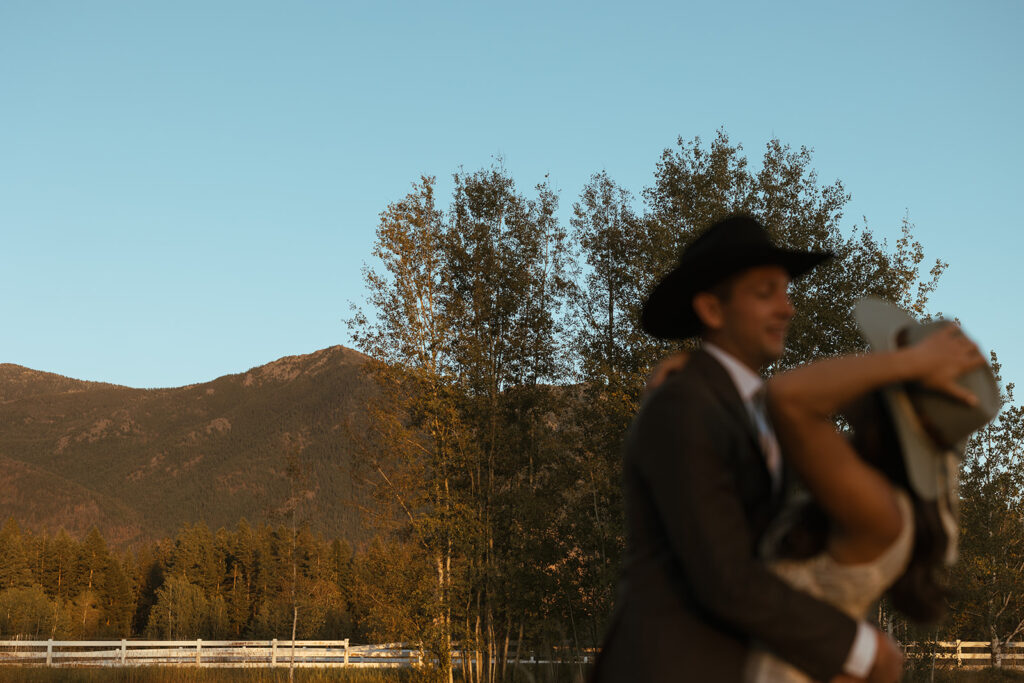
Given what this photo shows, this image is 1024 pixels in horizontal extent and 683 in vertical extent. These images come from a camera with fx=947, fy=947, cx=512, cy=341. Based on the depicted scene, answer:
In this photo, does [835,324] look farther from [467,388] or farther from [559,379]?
[467,388]

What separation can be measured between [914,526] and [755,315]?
1.73ft

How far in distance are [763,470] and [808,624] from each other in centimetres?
29

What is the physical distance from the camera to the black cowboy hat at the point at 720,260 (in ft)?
6.15

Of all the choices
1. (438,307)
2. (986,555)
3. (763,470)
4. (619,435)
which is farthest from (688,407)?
(986,555)

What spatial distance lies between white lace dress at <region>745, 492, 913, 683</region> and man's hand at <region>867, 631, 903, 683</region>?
0.06m

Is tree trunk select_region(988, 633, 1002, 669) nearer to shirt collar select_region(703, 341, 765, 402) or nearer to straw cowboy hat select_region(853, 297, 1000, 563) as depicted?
shirt collar select_region(703, 341, 765, 402)

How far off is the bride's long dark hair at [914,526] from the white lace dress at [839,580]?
2 cm

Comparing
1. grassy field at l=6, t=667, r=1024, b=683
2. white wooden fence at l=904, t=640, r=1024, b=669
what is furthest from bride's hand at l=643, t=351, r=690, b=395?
white wooden fence at l=904, t=640, r=1024, b=669

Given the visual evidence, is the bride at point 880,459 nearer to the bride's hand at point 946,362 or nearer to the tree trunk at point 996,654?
the bride's hand at point 946,362

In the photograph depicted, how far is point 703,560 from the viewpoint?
160 centimetres

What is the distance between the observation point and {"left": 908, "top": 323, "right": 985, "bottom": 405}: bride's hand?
146 cm

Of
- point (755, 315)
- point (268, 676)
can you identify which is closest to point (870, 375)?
point (755, 315)

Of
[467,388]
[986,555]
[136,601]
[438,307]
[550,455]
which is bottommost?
[136,601]

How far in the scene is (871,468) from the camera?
A: 149 centimetres
